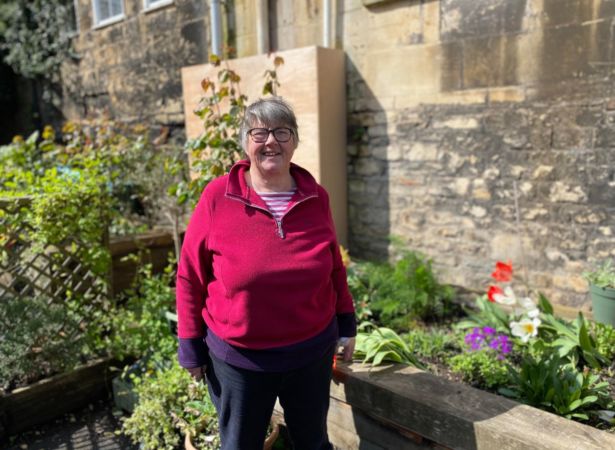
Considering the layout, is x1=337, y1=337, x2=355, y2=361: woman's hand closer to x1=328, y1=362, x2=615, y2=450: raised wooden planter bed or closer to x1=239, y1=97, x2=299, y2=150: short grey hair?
x1=328, y1=362, x2=615, y2=450: raised wooden planter bed

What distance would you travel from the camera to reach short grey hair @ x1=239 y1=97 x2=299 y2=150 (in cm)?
200

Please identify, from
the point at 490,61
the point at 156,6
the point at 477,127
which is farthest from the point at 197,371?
the point at 156,6

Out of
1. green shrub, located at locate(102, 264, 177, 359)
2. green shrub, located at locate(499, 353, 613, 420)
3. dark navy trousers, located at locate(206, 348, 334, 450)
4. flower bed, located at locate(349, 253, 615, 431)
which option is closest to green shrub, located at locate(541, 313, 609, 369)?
flower bed, located at locate(349, 253, 615, 431)

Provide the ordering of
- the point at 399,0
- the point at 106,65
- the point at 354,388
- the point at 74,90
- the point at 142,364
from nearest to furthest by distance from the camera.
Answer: the point at 354,388 < the point at 142,364 < the point at 399,0 < the point at 106,65 < the point at 74,90

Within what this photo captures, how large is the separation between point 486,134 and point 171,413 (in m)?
3.07

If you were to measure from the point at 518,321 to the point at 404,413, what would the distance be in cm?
128

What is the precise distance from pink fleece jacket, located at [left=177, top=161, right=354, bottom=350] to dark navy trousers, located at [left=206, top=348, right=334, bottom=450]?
0.15 meters

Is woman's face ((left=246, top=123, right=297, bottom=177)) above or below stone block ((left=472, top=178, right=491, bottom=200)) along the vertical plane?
above

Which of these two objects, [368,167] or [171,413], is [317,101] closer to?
[368,167]

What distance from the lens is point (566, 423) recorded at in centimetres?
215

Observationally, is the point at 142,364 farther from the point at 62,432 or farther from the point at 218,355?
the point at 218,355

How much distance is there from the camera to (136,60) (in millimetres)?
7188

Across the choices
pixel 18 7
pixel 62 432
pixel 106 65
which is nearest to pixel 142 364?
pixel 62 432

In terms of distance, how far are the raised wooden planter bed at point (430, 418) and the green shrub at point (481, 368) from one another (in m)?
0.47
